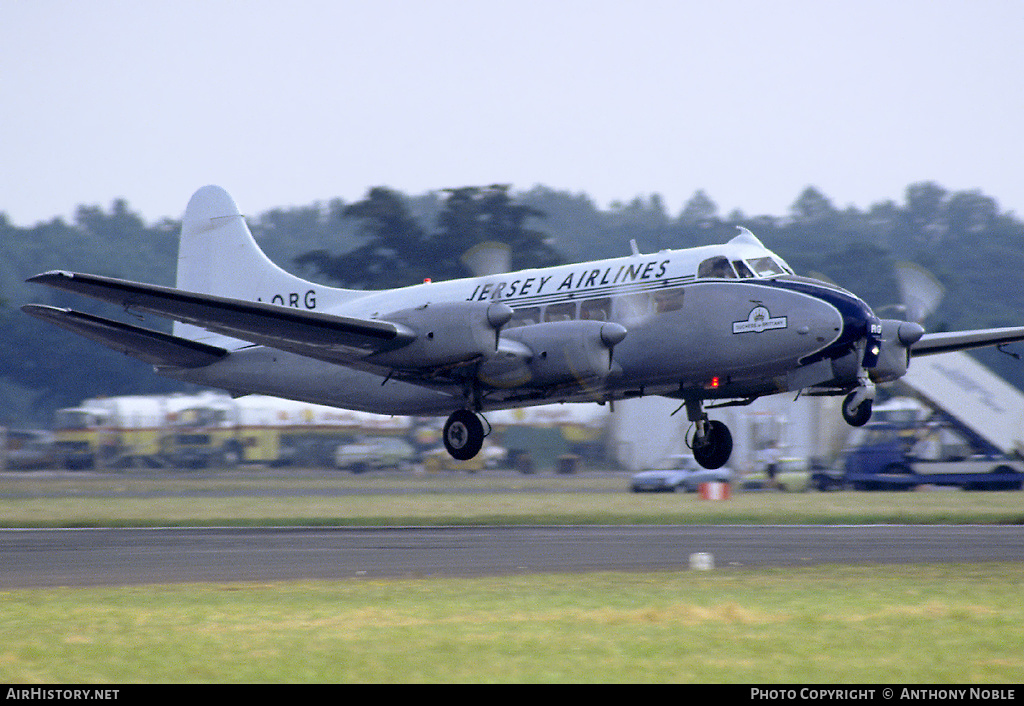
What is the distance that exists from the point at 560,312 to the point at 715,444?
15.3 ft

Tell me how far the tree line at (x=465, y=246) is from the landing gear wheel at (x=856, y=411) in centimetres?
4471

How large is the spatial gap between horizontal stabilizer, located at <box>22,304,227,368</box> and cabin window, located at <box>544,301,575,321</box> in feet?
26.1

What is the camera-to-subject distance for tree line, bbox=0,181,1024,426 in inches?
3093

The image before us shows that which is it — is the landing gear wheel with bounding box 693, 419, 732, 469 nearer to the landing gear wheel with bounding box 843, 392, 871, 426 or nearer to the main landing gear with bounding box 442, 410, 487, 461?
the landing gear wheel with bounding box 843, 392, 871, 426

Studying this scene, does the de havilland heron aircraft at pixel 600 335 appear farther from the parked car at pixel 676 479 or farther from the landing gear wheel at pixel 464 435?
the parked car at pixel 676 479

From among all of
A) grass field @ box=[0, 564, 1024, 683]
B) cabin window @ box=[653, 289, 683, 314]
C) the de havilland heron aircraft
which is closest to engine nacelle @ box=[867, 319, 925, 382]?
the de havilland heron aircraft

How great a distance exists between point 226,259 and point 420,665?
21.1 meters

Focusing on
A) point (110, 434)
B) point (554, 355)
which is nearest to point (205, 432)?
point (110, 434)

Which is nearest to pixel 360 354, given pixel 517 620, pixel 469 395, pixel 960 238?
pixel 469 395

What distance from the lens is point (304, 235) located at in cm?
17188

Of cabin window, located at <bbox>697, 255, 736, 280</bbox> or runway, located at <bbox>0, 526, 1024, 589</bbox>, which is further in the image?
cabin window, located at <bbox>697, 255, 736, 280</bbox>

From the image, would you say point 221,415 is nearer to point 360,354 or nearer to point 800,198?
point 360,354

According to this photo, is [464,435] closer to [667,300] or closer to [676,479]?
[667,300]

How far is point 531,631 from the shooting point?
12445 millimetres
